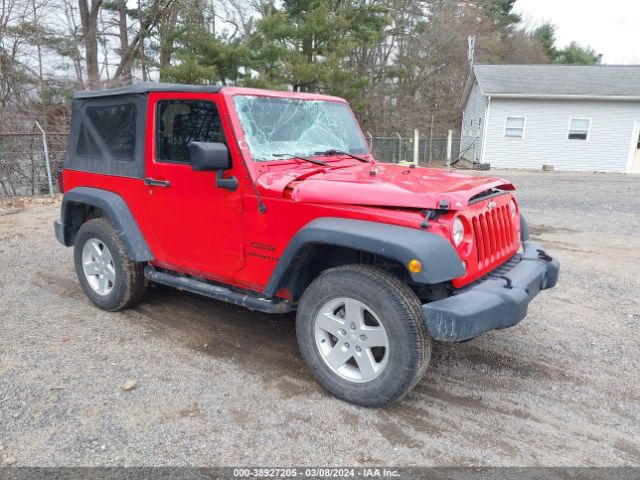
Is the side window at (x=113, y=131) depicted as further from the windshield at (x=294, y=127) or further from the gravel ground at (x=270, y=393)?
the gravel ground at (x=270, y=393)

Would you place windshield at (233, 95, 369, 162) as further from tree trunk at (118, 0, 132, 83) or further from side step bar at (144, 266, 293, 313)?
tree trunk at (118, 0, 132, 83)

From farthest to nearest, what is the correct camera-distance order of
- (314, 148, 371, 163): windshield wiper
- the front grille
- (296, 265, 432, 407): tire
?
(314, 148, 371, 163): windshield wiper
the front grille
(296, 265, 432, 407): tire

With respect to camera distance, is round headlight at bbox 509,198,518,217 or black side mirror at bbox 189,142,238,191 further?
round headlight at bbox 509,198,518,217

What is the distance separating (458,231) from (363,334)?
85 centimetres

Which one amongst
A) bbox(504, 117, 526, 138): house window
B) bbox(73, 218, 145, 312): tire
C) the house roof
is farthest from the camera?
bbox(504, 117, 526, 138): house window

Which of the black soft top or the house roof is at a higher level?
the house roof

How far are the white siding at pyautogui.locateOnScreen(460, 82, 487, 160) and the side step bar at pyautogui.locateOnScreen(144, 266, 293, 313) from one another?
2123 centimetres

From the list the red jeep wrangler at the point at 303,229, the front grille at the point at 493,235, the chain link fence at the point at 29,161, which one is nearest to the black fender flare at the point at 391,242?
the red jeep wrangler at the point at 303,229

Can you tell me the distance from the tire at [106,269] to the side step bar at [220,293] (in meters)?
0.19

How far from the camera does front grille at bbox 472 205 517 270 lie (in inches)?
124

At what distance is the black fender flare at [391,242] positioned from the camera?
2.73 meters

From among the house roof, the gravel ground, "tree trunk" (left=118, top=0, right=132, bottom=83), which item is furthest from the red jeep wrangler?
the house roof

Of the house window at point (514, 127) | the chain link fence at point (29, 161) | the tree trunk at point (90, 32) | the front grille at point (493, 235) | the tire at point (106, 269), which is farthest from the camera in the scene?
the house window at point (514, 127)

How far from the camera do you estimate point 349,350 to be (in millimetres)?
3174
